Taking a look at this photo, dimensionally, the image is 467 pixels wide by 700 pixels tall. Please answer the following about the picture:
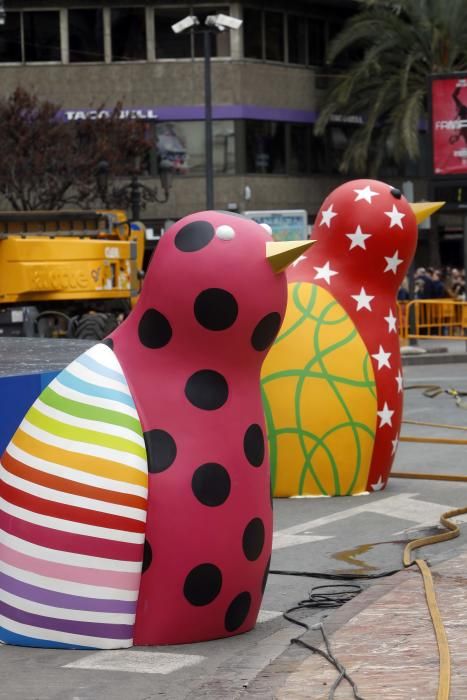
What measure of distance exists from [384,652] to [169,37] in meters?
42.0

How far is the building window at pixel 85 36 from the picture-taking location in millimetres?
46312

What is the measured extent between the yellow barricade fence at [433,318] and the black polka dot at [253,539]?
22241mm

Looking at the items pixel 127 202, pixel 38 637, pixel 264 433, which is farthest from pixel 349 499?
pixel 127 202

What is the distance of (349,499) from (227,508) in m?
4.70

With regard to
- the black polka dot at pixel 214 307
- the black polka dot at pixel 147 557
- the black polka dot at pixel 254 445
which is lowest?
the black polka dot at pixel 147 557

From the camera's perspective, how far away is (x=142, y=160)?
151 feet

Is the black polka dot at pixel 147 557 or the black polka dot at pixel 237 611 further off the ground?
the black polka dot at pixel 147 557

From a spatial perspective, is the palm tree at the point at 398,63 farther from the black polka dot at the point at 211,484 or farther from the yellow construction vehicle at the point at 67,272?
the black polka dot at the point at 211,484

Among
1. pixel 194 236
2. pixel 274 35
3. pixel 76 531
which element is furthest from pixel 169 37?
pixel 76 531

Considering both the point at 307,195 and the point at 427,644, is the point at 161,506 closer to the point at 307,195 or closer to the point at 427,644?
the point at 427,644

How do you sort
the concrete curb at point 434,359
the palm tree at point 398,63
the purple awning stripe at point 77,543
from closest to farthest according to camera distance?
the purple awning stripe at point 77,543
the concrete curb at point 434,359
the palm tree at point 398,63

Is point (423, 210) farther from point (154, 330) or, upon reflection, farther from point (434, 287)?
point (434, 287)

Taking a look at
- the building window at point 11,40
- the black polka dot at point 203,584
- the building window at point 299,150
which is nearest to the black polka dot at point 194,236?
the black polka dot at point 203,584

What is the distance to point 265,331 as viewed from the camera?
7.02 meters
